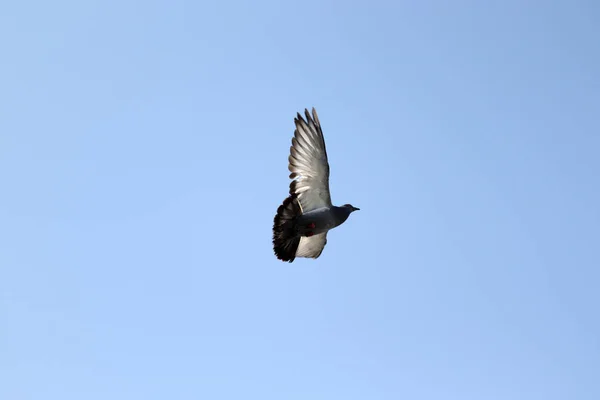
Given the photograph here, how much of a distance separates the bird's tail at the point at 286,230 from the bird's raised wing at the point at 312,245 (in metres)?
2.17

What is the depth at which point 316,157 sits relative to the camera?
1067 inches

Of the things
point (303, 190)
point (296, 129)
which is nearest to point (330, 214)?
point (303, 190)

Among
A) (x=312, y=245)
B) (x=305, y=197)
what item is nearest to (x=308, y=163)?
(x=305, y=197)

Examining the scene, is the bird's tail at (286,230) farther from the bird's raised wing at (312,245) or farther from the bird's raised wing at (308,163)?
the bird's raised wing at (312,245)

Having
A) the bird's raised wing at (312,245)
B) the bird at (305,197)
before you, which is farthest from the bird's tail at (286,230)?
the bird's raised wing at (312,245)

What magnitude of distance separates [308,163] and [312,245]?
423 cm

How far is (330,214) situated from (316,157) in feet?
7.39

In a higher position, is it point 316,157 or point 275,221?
point 316,157

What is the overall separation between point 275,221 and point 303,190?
181 cm

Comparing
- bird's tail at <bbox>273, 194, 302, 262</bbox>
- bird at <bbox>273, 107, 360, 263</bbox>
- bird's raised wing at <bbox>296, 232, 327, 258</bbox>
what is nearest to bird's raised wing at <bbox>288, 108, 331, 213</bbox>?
bird at <bbox>273, 107, 360, 263</bbox>

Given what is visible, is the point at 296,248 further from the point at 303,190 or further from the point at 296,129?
the point at 296,129

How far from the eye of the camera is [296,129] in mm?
26953

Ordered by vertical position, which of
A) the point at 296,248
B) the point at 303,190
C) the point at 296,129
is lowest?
the point at 296,248

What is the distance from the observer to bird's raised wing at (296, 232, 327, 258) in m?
29.5
